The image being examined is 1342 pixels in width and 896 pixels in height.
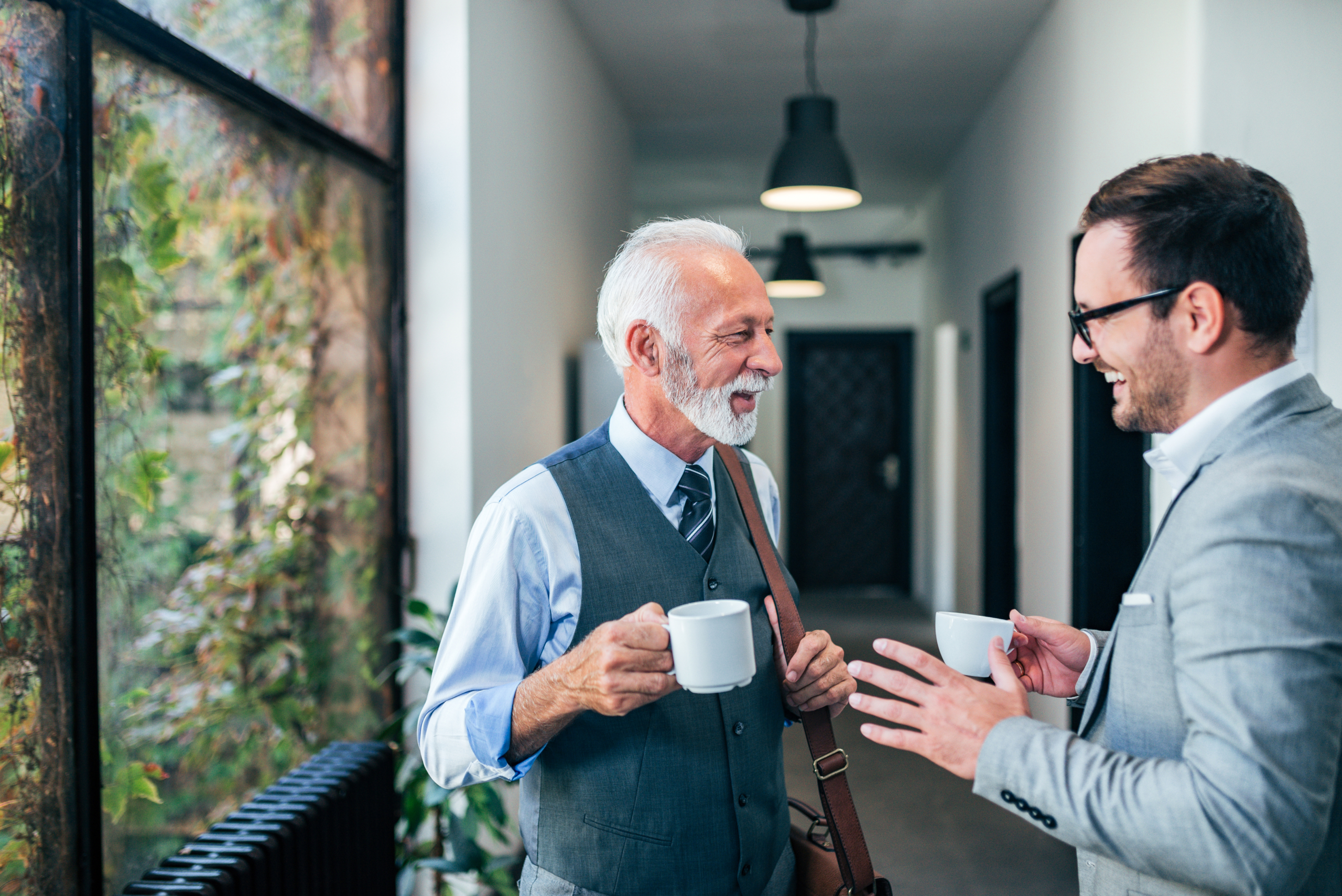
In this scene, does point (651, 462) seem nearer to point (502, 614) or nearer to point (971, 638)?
point (502, 614)

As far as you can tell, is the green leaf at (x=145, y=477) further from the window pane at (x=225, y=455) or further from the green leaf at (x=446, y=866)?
the green leaf at (x=446, y=866)

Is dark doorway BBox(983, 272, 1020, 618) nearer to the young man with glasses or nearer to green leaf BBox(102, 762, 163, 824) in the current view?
the young man with glasses

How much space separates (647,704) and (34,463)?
96 centimetres

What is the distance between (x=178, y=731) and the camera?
1.67m

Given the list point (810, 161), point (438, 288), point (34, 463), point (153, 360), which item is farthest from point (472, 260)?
point (810, 161)

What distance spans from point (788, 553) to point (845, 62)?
4.78 m

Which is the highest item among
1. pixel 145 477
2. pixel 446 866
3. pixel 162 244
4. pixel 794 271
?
pixel 794 271

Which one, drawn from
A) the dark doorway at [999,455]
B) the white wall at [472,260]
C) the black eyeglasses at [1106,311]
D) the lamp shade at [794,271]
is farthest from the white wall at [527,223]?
the lamp shade at [794,271]

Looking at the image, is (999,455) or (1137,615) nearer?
(1137,615)

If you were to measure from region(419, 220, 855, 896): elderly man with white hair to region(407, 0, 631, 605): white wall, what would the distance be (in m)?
1.34

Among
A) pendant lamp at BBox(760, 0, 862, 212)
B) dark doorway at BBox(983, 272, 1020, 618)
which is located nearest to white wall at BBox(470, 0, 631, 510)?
pendant lamp at BBox(760, 0, 862, 212)

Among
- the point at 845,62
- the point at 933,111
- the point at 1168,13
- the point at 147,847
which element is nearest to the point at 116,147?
the point at 147,847

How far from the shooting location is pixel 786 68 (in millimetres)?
4441

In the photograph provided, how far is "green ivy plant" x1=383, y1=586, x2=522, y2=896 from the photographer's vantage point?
6.91 ft
